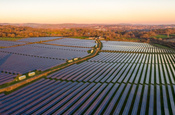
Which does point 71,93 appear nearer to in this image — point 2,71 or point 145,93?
point 145,93

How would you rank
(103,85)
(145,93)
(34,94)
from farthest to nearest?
(103,85) < (145,93) < (34,94)

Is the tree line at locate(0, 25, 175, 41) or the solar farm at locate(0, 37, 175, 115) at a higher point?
the tree line at locate(0, 25, 175, 41)

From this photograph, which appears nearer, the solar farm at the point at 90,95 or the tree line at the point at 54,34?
the solar farm at the point at 90,95

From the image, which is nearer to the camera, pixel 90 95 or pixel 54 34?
pixel 90 95

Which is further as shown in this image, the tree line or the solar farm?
the tree line

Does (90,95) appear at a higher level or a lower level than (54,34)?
lower

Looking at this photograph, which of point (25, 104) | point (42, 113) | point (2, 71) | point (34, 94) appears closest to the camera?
point (42, 113)

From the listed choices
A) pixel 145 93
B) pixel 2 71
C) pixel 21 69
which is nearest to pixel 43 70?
pixel 21 69

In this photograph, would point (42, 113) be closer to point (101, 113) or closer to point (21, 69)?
point (101, 113)

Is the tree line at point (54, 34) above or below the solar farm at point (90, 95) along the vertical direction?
above

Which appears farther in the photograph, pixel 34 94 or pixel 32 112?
pixel 34 94
